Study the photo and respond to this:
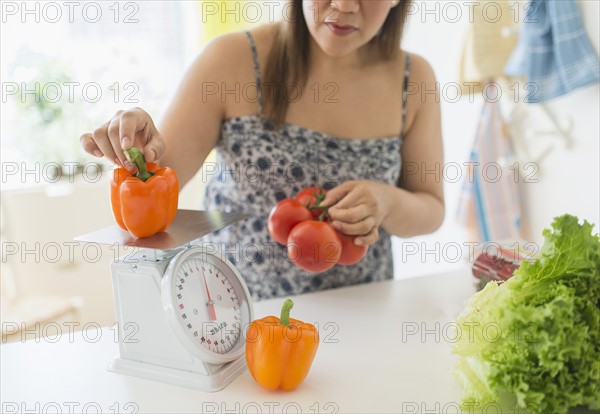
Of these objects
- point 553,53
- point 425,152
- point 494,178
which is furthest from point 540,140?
point 425,152

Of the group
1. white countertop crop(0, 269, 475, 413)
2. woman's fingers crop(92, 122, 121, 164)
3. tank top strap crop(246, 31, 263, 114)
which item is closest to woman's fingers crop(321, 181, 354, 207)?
white countertop crop(0, 269, 475, 413)

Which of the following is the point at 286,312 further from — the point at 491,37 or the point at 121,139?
the point at 491,37

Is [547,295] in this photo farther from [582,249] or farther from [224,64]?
[224,64]

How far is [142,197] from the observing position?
102 cm

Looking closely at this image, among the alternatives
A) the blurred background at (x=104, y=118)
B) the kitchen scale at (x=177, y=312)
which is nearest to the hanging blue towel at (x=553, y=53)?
the blurred background at (x=104, y=118)

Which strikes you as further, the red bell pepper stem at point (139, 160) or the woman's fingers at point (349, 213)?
the woman's fingers at point (349, 213)

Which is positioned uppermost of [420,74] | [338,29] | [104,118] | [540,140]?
[338,29]

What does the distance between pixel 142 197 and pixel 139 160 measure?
62mm

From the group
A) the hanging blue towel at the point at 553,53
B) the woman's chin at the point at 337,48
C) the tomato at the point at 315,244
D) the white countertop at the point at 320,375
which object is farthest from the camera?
the hanging blue towel at the point at 553,53

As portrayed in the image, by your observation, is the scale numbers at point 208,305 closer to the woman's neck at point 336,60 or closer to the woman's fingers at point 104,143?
the woman's fingers at point 104,143

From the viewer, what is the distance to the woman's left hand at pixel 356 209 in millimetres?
1274

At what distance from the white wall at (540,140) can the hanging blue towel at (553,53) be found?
0.19ft

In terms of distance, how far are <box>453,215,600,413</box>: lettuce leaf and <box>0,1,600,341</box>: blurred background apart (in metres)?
1.14

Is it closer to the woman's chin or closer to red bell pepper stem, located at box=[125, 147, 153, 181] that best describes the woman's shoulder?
the woman's chin
